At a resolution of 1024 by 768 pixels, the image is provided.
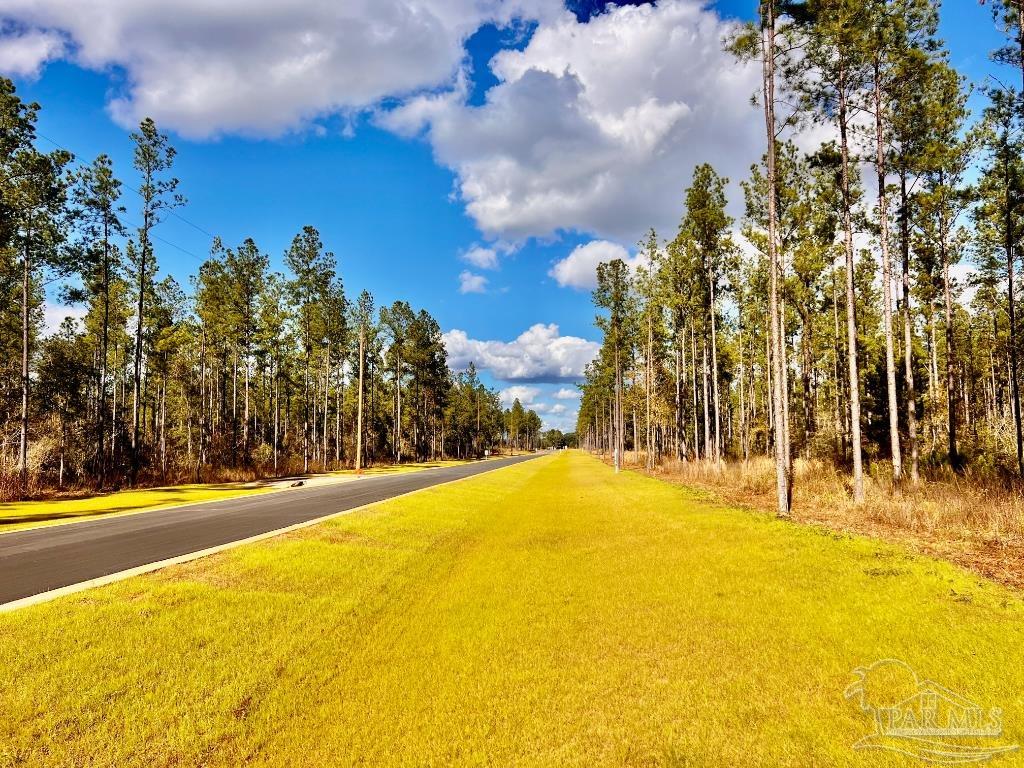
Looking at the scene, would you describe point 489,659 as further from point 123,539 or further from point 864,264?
point 864,264

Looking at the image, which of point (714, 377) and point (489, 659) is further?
point (714, 377)

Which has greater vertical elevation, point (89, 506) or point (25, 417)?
point (25, 417)

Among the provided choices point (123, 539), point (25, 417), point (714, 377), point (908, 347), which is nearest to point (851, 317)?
point (908, 347)

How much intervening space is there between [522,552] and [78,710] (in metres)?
7.93

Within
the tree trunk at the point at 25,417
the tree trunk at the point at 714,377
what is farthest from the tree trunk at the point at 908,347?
the tree trunk at the point at 25,417

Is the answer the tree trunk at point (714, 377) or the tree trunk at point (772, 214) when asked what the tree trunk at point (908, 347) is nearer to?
the tree trunk at point (772, 214)

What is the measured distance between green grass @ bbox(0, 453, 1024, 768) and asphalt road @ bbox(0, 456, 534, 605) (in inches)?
60.3

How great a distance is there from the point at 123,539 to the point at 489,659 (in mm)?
9504

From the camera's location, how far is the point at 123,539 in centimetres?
1038

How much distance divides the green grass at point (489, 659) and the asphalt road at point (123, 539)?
153cm

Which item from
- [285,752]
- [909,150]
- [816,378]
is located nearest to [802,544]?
[285,752]

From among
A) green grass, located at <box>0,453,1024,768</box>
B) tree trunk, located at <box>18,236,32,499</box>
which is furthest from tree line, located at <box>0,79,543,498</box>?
green grass, located at <box>0,453,1024,768</box>

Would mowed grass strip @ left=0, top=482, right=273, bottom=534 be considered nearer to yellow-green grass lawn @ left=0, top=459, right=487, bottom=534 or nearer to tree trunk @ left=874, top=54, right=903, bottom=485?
yellow-green grass lawn @ left=0, top=459, right=487, bottom=534

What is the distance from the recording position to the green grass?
13.0 ft
